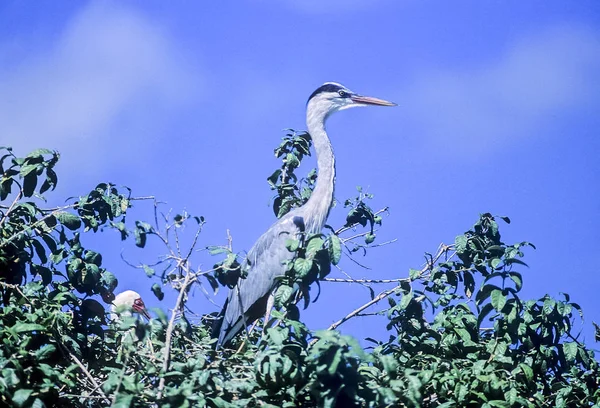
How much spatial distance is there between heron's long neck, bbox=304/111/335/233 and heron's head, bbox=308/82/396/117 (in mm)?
309

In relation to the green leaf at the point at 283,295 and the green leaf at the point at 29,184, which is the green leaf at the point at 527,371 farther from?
the green leaf at the point at 29,184

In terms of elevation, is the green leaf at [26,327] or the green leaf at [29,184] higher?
the green leaf at [29,184]

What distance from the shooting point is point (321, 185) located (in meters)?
5.33

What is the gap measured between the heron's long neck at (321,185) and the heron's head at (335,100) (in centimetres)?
31

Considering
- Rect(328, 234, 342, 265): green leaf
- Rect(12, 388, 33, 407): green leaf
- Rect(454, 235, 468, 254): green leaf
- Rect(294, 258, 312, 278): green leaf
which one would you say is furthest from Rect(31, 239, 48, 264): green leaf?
Rect(454, 235, 468, 254): green leaf

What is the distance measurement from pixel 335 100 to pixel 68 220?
286cm

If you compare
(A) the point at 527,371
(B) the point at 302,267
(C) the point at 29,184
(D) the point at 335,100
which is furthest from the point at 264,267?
(A) the point at 527,371

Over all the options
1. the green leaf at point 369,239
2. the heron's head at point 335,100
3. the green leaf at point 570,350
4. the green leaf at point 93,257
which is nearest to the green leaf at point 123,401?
Answer: the green leaf at point 93,257

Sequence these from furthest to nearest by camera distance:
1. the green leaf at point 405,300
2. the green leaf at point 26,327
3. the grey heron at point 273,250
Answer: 1. the grey heron at point 273,250
2. the green leaf at point 405,300
3. the green leaf at point 26,327

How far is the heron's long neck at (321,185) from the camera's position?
521cm

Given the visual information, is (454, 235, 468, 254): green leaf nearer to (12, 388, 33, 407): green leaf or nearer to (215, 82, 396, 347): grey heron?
(215, 82, 396, 347): grey heron

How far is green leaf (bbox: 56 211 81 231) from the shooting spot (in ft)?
12.5

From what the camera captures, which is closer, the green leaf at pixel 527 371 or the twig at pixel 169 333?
the twig at pixel 169 333

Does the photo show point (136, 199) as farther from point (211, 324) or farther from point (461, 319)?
point (461, 319)
